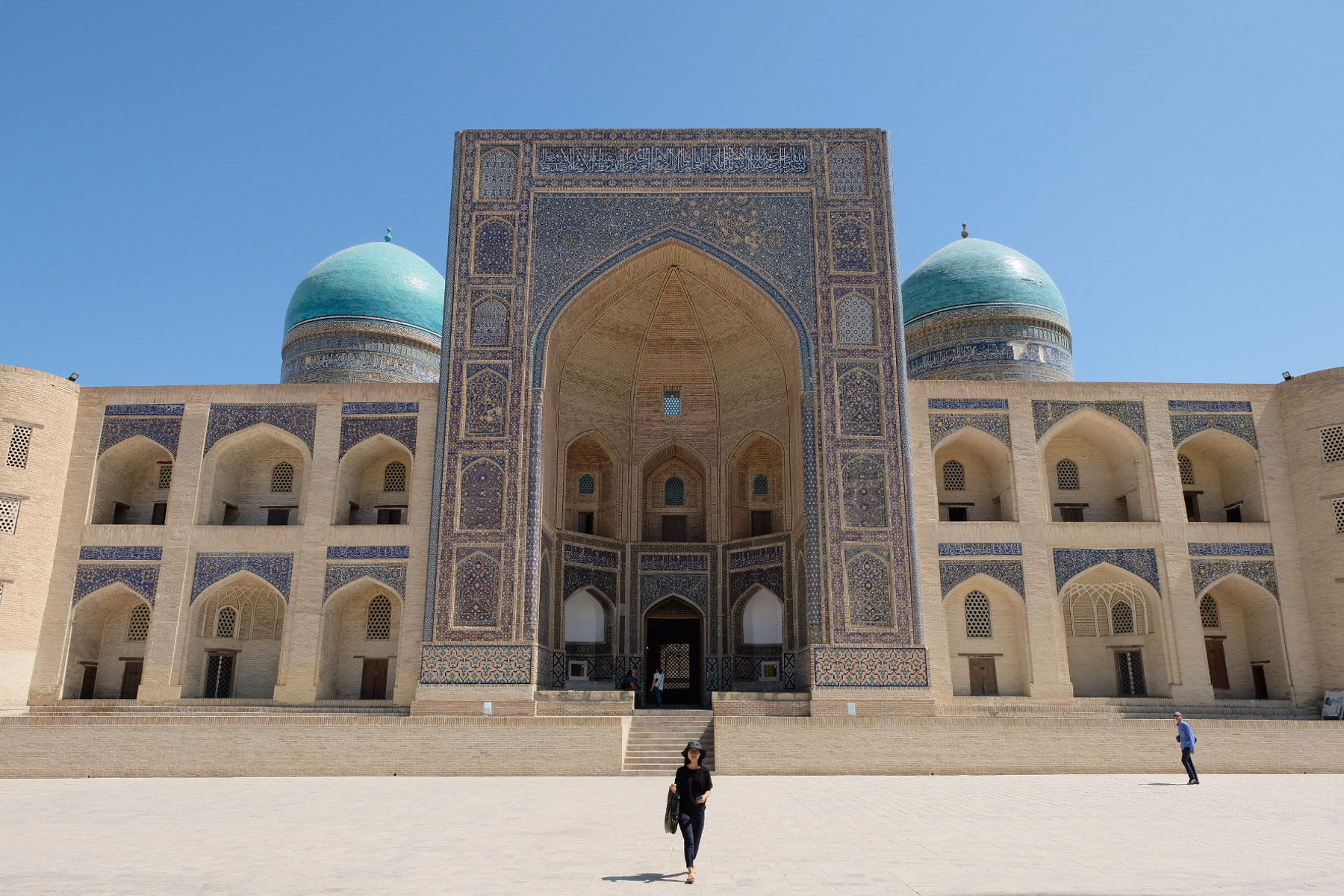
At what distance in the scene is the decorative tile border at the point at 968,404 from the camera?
44.8 ft

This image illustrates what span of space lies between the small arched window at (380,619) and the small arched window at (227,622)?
1793 millimetres

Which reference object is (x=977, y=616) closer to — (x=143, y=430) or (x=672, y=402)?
(x=672, y=402)

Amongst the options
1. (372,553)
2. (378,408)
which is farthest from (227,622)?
(378,408)

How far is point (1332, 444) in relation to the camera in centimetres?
1309

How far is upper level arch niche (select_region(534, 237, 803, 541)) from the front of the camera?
14852 millimetres

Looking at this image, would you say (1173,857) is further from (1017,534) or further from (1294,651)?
(1294,651)

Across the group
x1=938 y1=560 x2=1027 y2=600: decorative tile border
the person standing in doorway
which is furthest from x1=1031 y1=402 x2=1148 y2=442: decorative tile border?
the person standing in doorway

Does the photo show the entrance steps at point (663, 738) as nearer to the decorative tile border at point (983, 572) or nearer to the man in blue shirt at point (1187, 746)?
the decorative tile border at point (983, 572)

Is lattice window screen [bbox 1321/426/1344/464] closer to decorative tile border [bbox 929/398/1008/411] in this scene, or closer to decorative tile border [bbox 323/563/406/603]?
decorative tile border [bbox 929/398/1008/411]

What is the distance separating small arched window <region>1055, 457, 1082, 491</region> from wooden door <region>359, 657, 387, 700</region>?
9.75m

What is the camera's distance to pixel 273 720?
10.1 meters

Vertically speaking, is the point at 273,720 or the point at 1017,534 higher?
the point at 1017,534

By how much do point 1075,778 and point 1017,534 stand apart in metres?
4.38

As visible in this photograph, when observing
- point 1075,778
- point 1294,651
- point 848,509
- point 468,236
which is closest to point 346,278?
point 468,236
